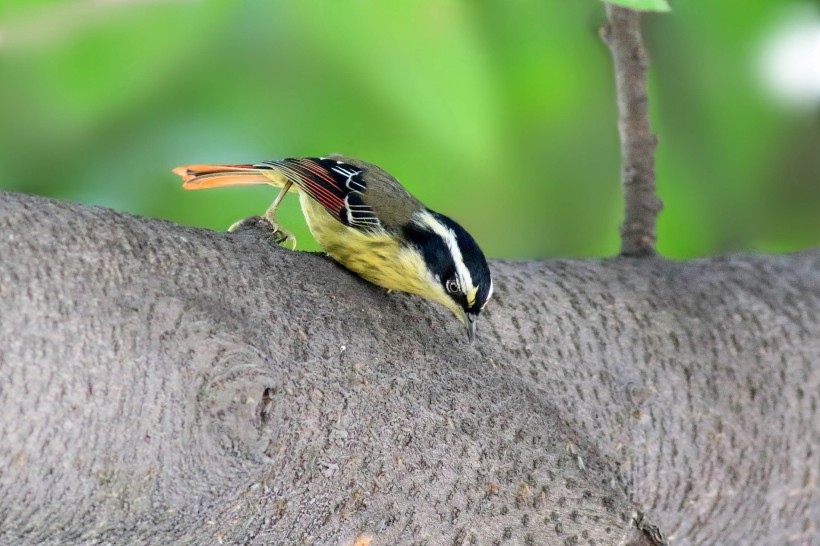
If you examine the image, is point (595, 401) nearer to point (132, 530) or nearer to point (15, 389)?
point (132, 530)

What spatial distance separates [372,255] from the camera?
5.52 ft

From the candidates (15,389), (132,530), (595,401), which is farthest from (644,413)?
(15,389)

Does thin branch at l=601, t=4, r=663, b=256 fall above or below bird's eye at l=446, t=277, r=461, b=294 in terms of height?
above

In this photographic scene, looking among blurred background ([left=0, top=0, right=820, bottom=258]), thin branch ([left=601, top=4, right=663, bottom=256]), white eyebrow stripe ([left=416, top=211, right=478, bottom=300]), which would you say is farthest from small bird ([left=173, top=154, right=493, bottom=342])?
thin branch ([left=601, top=4, right=663, bottom=256])

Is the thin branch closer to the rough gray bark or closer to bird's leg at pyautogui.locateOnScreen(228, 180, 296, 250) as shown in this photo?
the rough gray bark

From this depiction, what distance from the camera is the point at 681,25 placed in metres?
2.50

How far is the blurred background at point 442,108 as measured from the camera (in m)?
1.95

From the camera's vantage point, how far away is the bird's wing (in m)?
1.85

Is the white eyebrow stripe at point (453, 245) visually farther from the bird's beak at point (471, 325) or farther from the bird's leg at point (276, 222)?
the bird's leg at point (276, 222)

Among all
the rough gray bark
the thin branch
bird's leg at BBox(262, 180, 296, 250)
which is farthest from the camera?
the thin branch

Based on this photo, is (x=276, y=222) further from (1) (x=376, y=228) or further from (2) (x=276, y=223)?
(1) (x=376, y=228)

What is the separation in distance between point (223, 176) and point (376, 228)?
455mm

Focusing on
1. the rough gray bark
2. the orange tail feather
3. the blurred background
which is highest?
the blurred background

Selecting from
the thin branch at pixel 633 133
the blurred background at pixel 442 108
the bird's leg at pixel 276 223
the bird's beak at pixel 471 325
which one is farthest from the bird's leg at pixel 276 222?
the thin branch at pixel 633 133
